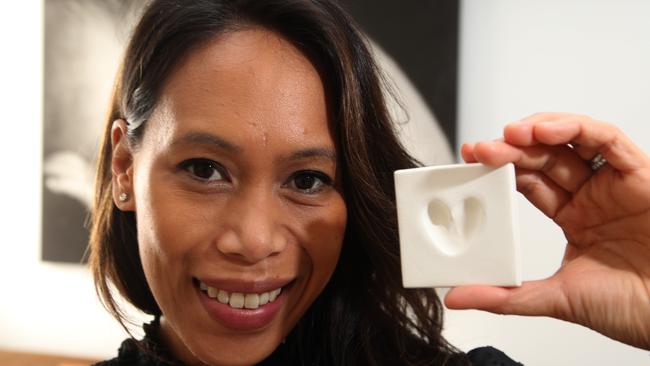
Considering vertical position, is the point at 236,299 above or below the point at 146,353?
above

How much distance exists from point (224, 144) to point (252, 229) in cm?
13

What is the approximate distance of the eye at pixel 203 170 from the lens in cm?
85

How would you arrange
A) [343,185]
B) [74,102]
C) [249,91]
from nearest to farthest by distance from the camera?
[249,91], [343,185], [74,102]

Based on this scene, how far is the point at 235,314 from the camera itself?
88 centimetres

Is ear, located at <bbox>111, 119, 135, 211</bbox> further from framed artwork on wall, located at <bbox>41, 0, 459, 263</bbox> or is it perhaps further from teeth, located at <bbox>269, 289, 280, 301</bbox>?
framed artwork on wall, located at <bbox>41, 0, 459, 263</bbox>

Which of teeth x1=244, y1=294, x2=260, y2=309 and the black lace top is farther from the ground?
teeth x1=244, y1=294, x2=260, y2=309

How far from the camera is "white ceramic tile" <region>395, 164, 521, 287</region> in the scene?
68cm

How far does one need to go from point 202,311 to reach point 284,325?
5.6 inches

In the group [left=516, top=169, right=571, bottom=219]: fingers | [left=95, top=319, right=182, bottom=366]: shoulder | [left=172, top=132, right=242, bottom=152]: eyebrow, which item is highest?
[left=172, top=132, right=242, bottom=152]: eyebrow

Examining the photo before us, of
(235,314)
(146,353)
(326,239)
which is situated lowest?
(146,353)

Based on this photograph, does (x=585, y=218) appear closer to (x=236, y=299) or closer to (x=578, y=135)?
(x=578, y=135)

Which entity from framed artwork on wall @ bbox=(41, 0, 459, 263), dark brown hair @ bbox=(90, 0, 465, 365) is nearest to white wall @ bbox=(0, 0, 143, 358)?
framed artwork on wall @ bbox=(41, 0, 459, 263)

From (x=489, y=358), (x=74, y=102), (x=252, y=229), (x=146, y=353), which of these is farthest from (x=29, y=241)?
(x=489, y=358)

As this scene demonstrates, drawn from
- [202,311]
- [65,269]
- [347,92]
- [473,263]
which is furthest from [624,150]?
[65,269]
